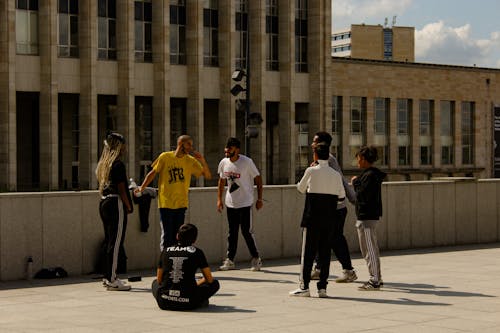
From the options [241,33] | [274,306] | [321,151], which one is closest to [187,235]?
[274,306]

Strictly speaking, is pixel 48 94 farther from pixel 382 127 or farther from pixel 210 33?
pixel 382 127

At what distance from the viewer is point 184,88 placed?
56.8 m

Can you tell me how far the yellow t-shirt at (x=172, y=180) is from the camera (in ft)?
43.6

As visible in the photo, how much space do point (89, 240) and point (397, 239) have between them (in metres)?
6.34

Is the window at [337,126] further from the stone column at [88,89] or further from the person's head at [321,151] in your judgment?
the person's head at [321,151]

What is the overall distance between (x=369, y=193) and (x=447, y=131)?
205 feet

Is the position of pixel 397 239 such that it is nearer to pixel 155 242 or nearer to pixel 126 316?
pixel 155 242

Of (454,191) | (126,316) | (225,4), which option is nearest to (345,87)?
(225,4)

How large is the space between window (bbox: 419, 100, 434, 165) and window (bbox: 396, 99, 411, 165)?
1255 millimetres

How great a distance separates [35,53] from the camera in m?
51.1

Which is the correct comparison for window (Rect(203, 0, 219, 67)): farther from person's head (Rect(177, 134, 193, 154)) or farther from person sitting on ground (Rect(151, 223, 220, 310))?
person sitting on ground (Rect(151, 223, 220, 310))

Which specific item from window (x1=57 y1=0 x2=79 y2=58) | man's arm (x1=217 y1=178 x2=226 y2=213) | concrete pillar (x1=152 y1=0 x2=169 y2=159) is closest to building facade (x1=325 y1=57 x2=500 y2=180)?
concrete pillar (x1=152 y1=0 x2=169 y2=159)

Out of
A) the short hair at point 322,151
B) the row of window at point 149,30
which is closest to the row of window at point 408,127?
the row of window at point 149,30

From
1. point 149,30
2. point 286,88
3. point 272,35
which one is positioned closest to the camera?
point 149,30
